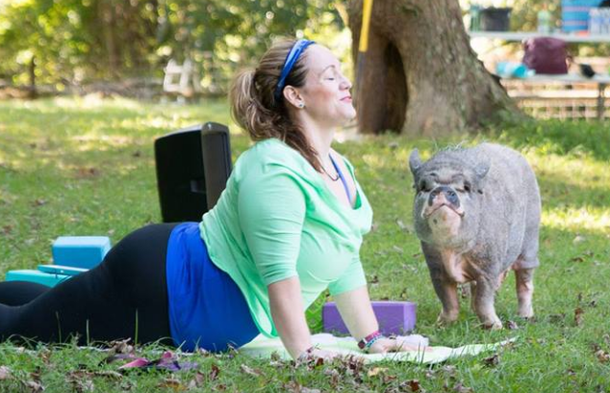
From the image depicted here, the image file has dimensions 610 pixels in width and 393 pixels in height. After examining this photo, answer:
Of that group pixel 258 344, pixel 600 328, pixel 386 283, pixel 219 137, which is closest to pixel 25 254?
pixel 219 137

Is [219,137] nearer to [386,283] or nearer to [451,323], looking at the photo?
[386,283]

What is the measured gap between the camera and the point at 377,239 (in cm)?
884

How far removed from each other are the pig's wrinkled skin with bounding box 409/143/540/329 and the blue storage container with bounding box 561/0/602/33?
1224 cm

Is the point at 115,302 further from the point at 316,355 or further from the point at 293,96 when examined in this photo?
the point at 293,96

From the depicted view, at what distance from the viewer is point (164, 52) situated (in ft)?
96.8

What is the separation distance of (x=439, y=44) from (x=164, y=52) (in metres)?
17.3

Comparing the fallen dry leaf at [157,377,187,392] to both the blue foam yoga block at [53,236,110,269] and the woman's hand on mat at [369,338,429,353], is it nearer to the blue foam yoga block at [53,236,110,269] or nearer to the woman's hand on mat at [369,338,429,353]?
the woman's hand on mat at [369,338,429,353]

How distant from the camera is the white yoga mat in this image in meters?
4.59

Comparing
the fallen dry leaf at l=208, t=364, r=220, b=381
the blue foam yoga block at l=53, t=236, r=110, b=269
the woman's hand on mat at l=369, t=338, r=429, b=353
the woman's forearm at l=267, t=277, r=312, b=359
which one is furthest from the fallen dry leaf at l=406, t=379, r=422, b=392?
the blue foam yoga block at l=53, t=236, r=110, b=269

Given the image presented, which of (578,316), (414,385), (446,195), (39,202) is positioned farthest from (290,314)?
(39,202)

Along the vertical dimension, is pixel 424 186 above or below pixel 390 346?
above

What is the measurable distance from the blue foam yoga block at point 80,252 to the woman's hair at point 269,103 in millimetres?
1656

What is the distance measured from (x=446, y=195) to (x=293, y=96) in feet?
3.10

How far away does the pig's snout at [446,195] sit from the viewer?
207 inches
